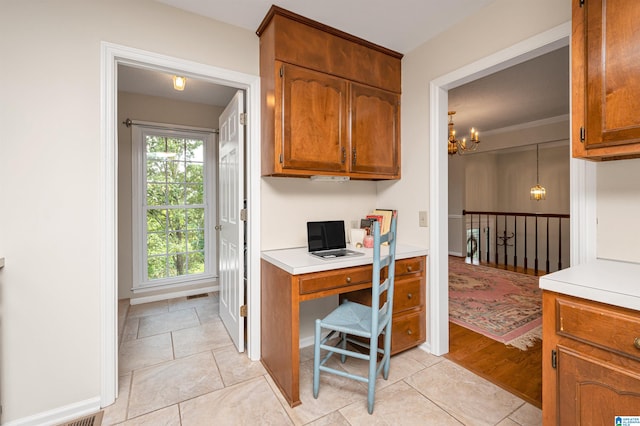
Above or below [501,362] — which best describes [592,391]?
above

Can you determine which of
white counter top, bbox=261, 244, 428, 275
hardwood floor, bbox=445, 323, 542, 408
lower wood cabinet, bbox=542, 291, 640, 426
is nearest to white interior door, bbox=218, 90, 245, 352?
white counter top, bbox=261, 244, 428, 275

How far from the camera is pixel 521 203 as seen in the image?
6664 mm

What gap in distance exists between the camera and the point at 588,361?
1055 millimetres

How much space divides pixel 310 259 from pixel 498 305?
104 inches

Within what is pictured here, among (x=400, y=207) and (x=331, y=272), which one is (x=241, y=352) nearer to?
(x=331, y=272)

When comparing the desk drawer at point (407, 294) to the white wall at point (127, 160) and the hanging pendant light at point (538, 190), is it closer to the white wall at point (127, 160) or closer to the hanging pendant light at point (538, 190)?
the white wall at point (127, 160)

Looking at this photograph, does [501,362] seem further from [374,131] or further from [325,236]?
[374,131]

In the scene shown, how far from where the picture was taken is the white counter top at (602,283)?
3.21 ft

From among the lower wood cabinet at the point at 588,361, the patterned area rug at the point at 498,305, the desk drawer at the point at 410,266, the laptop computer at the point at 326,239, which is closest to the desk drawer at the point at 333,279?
the laptop computer at the point at 326,239

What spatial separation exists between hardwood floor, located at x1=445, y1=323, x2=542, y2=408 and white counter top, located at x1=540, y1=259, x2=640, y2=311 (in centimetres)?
98

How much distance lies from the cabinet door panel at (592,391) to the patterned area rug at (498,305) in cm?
153

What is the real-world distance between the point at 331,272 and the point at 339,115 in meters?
1.18

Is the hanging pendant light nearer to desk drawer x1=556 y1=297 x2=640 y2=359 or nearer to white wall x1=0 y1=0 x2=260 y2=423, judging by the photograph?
desk drawer x1=556 y1=297 x2=640 y2=359

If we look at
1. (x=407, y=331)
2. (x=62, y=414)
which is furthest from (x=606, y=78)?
(x=62, y=414)
